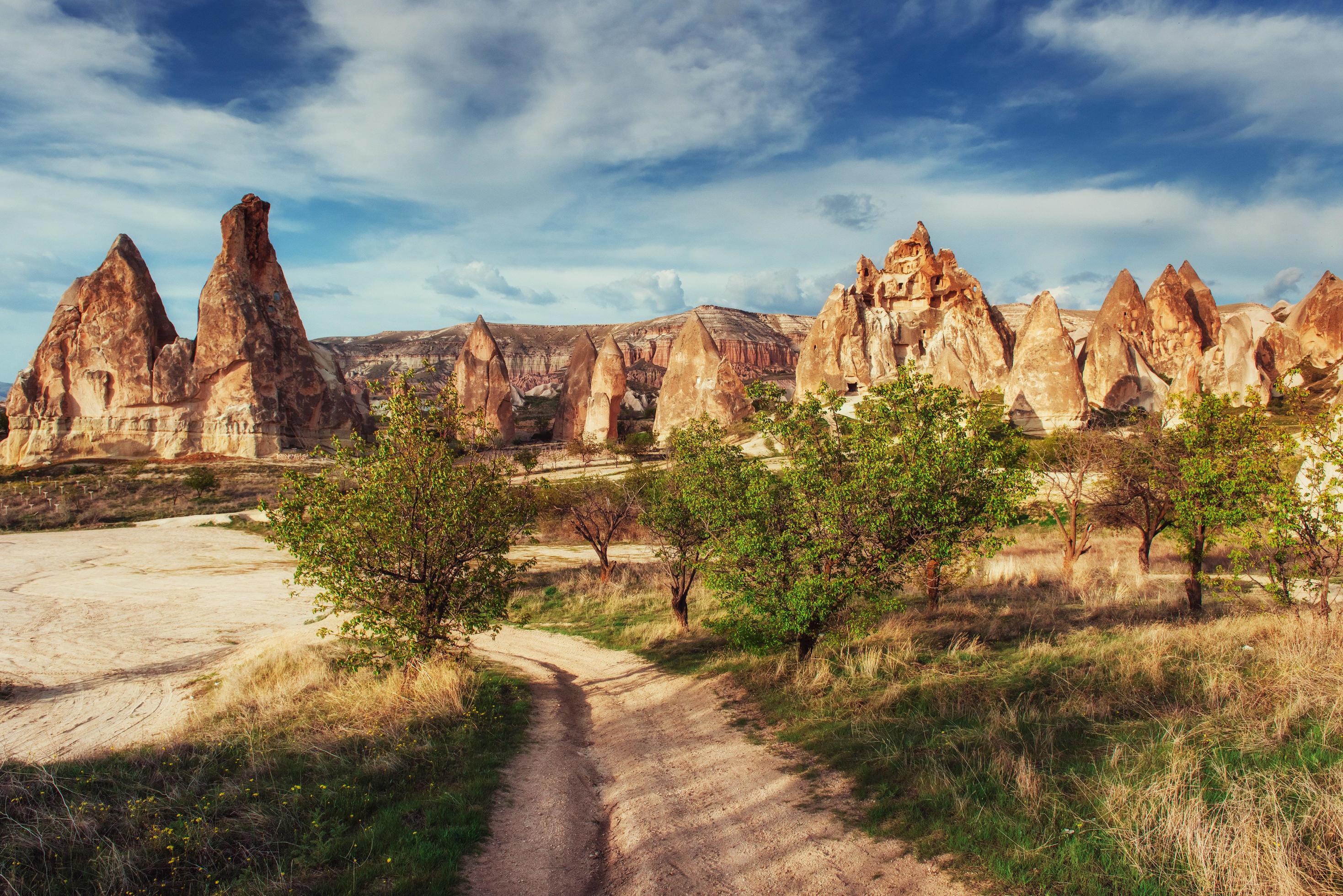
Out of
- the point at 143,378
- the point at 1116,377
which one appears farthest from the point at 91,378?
the point at 1116,377

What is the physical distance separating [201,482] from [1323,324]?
314ft

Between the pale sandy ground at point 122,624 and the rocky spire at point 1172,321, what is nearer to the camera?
the pale sandy ground at point 122,624

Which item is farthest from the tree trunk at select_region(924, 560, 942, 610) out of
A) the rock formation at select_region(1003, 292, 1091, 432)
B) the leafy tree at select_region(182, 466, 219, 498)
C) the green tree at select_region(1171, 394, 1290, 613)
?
the leafy tree at select_region(182, 466, 219, 498)

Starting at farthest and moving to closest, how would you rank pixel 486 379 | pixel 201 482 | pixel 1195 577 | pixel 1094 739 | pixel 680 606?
pixel 486 379 → pixel 201 482 → pixel 680 606 → pixel 1195 577 → pixel 1094 739

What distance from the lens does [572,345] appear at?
16238cm

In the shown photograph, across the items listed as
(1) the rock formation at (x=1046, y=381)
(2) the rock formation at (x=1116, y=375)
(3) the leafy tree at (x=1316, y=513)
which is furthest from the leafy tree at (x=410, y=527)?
(2) the rock formation at (x=1116, y=375)

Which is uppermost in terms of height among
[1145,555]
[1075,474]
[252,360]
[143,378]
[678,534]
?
[252,360]

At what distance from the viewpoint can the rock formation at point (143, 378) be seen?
58.0 meters

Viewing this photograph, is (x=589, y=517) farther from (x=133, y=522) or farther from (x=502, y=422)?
(x=502, y=422)

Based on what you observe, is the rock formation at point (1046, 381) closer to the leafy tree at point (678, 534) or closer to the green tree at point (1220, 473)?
the green tree at point (1220, 473)

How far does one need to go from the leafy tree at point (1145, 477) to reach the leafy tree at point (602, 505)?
11.9m

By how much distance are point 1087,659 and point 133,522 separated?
4196 centimetres

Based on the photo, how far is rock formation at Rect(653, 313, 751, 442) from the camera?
61.6m

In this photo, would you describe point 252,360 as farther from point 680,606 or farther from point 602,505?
point 680,606
